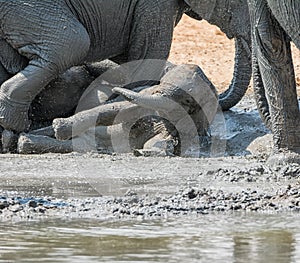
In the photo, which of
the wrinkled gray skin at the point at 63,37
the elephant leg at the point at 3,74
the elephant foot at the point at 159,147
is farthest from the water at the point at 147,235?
the elephant leg at the point at 3,74

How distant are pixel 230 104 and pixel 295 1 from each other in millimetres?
3461

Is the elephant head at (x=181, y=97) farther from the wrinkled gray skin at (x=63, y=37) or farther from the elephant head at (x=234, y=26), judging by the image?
the elephant head at (x=234, y=26)

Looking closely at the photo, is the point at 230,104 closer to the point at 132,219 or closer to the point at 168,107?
the point at 168,107

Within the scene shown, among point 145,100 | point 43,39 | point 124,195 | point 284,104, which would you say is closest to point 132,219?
point 124,195

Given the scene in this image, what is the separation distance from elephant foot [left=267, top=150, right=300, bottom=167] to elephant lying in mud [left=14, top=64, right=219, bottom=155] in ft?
4.33

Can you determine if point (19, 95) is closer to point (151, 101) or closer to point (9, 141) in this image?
point (9, 141)

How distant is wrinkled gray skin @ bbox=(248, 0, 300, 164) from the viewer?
25.2 ft

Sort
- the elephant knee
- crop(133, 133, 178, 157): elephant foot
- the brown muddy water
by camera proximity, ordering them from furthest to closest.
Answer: the elephant knee → crop(133, 133, 178, 157): elephant foot → the brown muddy water

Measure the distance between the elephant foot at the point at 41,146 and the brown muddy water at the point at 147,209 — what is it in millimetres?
353

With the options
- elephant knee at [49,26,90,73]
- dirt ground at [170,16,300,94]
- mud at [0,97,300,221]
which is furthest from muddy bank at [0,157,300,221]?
dirt ground at [170,16,300,94]

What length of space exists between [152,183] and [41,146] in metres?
1.94

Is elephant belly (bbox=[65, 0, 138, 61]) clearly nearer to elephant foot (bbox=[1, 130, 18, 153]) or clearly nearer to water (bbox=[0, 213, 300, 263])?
elephant foot (bbox=[1, 130, 18, 153])

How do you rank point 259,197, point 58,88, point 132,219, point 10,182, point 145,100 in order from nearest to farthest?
1. point 132,219
2. point 259,197
3. point 10,182
4. point 145,100
5. point 58,88

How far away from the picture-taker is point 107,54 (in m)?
10.1
